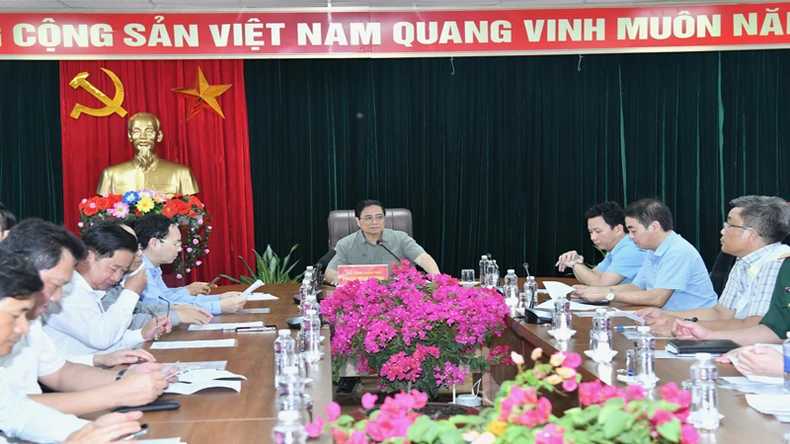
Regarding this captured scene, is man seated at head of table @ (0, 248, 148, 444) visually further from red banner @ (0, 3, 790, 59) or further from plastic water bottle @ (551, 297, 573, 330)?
red banner @ (0, 3, 790, 59)

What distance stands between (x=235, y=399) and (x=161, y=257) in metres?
1.68

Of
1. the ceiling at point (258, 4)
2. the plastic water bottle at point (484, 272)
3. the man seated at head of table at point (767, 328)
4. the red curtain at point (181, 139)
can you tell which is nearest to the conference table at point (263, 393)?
the man seated at head of table at point (767, 328)

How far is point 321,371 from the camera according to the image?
2355mm

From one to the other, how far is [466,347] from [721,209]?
4.35 m

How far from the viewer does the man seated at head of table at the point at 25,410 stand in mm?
1549

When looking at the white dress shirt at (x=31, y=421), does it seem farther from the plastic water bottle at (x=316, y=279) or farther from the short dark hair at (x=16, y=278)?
the plastic water bottle at (x=316, y=279)

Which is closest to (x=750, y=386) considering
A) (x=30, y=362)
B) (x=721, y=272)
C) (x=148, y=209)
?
(x=30, y=362)

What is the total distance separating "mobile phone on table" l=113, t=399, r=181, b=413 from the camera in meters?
1.90

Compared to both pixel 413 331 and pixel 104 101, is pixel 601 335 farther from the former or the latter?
pixel 104 101

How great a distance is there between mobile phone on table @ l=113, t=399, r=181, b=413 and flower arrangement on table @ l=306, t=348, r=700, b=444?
0.95 m

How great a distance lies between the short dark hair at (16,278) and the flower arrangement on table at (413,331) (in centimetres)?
140

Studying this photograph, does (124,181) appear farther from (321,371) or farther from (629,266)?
(321,371)

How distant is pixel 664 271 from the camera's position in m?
3.62

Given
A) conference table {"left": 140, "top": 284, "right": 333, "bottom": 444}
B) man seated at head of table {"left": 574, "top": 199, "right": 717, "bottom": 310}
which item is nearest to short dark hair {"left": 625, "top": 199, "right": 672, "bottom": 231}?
man seated at head of table {"left": 574, "top": 199, "right": 717, "bottom": 310}
